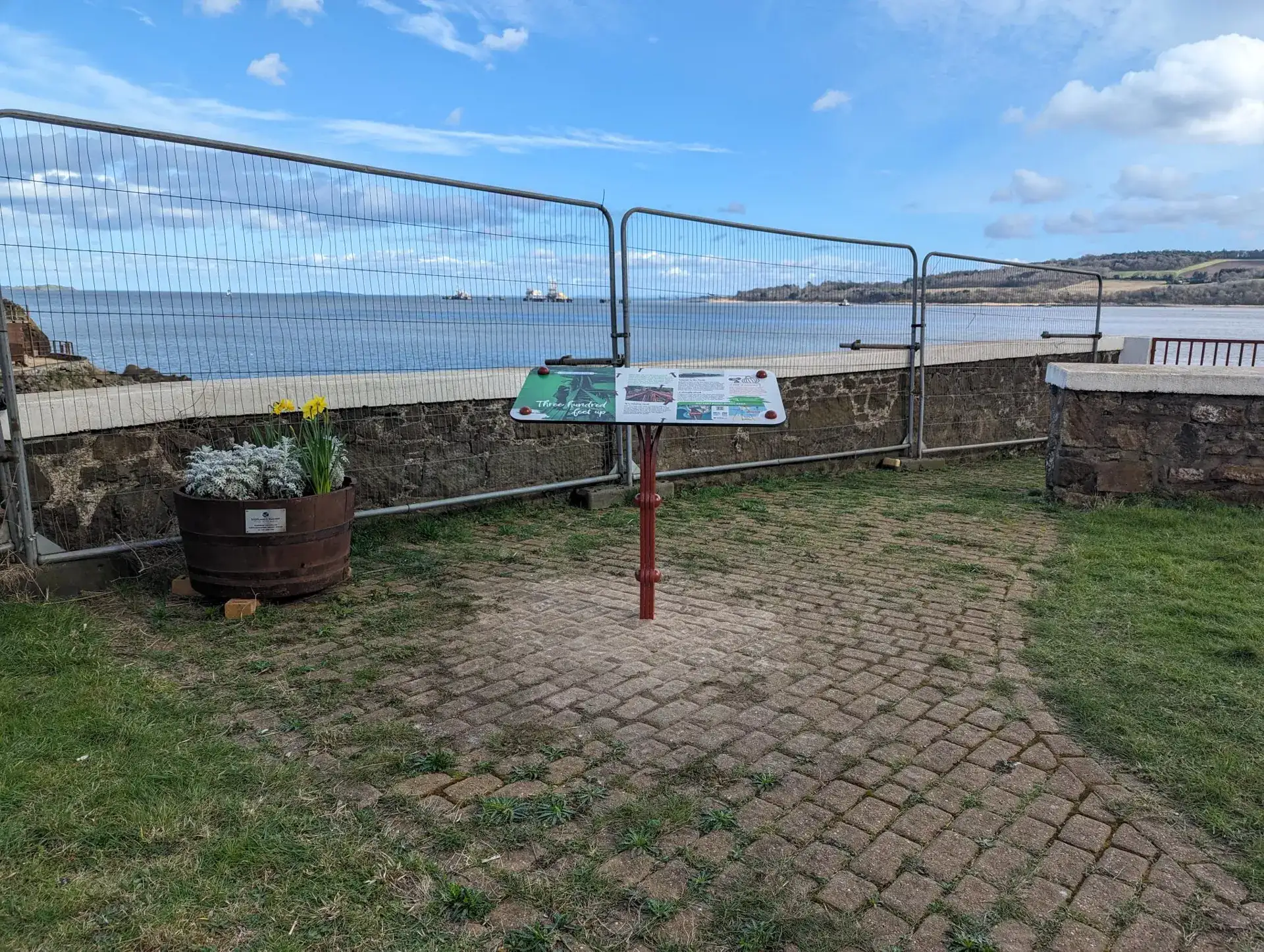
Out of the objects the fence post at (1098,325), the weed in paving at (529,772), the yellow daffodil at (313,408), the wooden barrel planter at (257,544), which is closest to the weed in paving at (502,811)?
the weed in paving at (529,772)

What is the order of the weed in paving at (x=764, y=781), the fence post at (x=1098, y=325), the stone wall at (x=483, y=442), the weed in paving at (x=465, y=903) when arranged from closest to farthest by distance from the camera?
the weed in paving at (x=465, y=903)
the weed in paving at (x=764, y=781)
the stone wall at (x=483, y=442)
the fence post at (x=1098, y=325)

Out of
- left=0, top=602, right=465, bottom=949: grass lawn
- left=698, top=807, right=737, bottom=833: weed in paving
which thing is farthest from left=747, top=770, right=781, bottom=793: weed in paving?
left=0, top=602, right=465, bottom=949: grass lawn

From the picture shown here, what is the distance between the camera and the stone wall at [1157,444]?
7.12 meters

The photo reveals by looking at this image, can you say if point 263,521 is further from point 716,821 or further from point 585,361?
point 585,361

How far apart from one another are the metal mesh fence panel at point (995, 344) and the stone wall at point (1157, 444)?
2.43 metres

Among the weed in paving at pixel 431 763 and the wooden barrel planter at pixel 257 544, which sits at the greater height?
the wooden barrel planter at pixel 257 544

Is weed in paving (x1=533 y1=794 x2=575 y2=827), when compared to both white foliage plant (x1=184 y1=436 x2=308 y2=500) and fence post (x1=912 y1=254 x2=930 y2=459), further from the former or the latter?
fence post (x1=912 y1=254 x2=930 y2=459)

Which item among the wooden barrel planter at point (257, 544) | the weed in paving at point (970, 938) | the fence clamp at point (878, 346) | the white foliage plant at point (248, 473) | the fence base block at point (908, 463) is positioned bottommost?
the weed in paving at point (970, 938)

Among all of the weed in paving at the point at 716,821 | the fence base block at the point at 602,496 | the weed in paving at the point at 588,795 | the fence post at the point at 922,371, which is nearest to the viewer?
the weed in paving at the point at 716,821

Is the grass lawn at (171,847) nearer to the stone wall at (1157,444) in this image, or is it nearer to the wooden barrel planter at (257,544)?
the wooden barrel planter at (257,544)

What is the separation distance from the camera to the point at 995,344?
1067 centimetres

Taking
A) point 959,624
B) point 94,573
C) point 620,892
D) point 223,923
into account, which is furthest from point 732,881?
point 94,573

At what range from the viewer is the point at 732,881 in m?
2.47

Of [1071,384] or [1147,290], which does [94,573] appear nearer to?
[1071,384]
